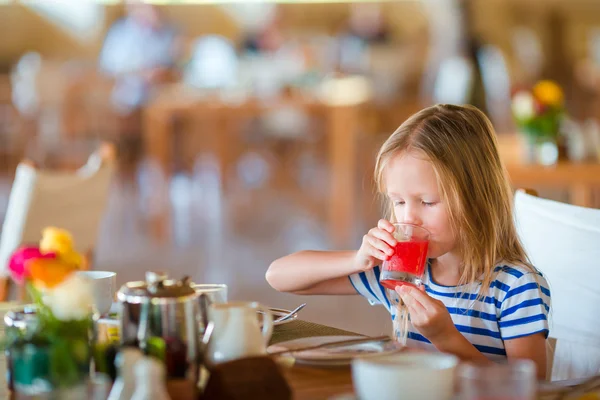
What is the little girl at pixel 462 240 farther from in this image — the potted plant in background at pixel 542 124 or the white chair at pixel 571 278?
the potted plant in background at pixel 542 124

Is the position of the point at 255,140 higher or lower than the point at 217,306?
higher

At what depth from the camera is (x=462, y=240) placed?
1.45 meters

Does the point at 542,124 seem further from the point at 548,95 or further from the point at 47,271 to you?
the point at 47,271

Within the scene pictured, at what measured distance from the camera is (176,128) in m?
8.02

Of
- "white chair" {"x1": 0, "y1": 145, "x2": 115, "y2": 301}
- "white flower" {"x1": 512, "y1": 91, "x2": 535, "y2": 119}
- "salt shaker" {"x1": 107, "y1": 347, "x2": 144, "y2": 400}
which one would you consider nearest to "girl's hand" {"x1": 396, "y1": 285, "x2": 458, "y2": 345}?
"salt shaker" {"x1": 107, "y1": 347, "x2": 144, "y2": 400}

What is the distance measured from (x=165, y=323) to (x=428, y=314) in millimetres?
410

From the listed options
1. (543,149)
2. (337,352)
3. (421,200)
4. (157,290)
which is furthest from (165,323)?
(543,149)

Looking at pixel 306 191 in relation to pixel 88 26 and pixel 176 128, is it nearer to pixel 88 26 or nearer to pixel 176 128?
pixel 176 128

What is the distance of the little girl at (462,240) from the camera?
4.52 ft

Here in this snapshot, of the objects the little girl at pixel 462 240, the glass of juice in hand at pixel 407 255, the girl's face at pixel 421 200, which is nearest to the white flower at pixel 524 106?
the little girl at pixel 462 240

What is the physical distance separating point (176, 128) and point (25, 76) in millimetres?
1353

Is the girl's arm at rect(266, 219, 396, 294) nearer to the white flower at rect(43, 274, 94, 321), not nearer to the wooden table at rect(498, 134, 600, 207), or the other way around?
the white flower at rect(43, 274, 94, 321)

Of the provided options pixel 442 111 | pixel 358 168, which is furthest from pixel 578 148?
pixel 358 168

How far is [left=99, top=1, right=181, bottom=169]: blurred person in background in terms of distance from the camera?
7.54m
